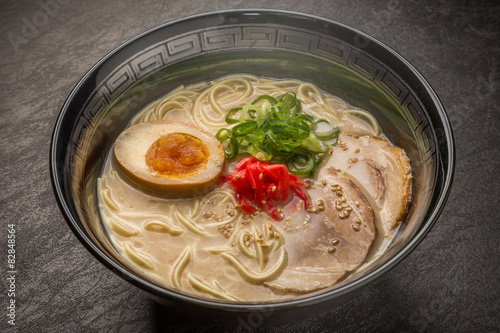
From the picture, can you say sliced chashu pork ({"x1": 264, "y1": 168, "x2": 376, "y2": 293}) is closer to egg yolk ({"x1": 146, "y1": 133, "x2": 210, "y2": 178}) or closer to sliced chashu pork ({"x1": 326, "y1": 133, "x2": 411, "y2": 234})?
sliced chashu pork ({"x1": 326, "y1": 133, "x2": 411, "y2": 234})

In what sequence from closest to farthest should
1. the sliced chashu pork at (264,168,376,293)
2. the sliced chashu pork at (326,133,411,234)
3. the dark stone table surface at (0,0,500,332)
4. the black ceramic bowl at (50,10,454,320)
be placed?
the black ceramic bowl at (50,10,454,320)
the sliced chashu pork at (264,168,376,293)
the dark stone table surface at (0,0,500,332)
the sliced chashu pork at (326,133,411,234)

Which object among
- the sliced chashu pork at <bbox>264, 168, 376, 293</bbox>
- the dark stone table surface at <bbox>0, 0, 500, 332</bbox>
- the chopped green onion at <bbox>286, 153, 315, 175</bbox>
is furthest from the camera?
the chopped green onion at <bbox>286, 153, 315, 175</bbox>

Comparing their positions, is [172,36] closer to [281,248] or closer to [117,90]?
[117,90]

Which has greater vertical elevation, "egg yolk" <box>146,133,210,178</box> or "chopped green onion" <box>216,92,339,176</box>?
"chopped green onion" <box>216,92,339,176</box>

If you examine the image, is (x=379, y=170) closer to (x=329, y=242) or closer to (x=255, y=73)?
(x=329, y=242)

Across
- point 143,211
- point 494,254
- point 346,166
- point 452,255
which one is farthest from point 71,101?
point 494,254

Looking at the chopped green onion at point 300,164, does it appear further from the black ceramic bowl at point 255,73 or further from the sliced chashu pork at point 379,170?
the black ceramic bowl at point 255,73

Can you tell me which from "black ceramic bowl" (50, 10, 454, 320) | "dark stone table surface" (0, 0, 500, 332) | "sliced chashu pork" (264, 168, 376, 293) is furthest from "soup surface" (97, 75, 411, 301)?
"dark stone table surface" (0, 0, 500, 332)
